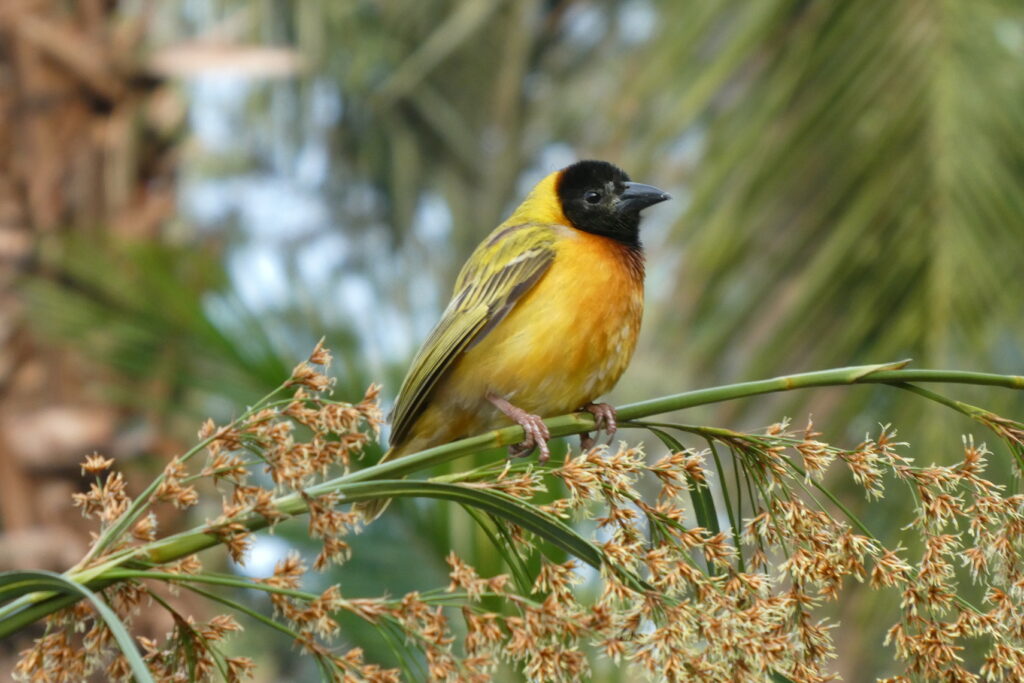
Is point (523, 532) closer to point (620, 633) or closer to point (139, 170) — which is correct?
point (620, 633)

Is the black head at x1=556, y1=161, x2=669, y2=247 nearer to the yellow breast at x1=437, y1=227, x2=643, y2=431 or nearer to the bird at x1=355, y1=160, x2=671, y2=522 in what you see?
the bird at x1=355, y1=160, x2=671, y2=522

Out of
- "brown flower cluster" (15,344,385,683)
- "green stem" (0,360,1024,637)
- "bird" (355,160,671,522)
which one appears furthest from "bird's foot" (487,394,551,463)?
"brown flower cluster" (15,344,385,683)

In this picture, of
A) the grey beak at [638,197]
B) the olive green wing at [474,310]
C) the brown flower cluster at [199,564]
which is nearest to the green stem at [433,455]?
the brown flower cluster at [199,564]

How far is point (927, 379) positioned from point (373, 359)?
11.3ft

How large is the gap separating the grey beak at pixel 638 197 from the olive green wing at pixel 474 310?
271mm

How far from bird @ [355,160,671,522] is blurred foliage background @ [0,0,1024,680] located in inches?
28.2

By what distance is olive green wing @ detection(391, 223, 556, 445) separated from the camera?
10.5 feet

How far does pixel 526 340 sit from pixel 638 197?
0.70 meters

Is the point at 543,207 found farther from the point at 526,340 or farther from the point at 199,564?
the point at 199,564

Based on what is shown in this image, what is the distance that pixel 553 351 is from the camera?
311 cm

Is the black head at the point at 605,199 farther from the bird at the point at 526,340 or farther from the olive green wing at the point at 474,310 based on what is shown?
the olive green wing at the point at 474,310

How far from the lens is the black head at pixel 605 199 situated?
11.8ft

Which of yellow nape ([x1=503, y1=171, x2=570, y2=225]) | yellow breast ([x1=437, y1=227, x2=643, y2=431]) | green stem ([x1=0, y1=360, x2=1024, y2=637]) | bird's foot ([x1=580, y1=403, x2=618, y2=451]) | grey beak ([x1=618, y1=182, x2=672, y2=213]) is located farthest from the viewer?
yellow nape ([x1=503, y1=171, x2=570, y2=225])

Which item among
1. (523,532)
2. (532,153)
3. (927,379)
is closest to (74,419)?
(523,532)
